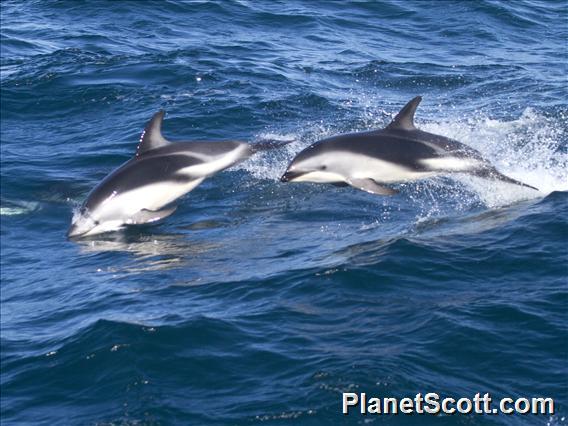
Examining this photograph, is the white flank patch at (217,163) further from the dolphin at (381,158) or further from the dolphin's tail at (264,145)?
the dolphin at (381,158)

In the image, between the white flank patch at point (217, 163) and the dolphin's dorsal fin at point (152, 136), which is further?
the white flank patch at point (217, 163)

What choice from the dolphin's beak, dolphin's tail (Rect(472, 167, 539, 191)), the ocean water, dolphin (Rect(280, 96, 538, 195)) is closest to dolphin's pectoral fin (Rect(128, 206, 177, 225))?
the ocean water

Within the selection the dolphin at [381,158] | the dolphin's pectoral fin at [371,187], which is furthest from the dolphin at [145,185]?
the dolphin's pectoral fin at [371,187]

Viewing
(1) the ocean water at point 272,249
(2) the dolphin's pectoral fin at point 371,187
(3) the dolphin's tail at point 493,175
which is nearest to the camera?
(1) the ocean water at point 272,249

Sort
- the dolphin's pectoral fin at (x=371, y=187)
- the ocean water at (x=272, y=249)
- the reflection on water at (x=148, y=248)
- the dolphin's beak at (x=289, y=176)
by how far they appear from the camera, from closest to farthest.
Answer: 1. the ocean water at (x=272, y=249)
2. the reflection on water at (x=148, y=248)
3. the dolphin's pectoral fin at (x=371, y=187)
4. the dolphin's beak at (x=289, y=176)

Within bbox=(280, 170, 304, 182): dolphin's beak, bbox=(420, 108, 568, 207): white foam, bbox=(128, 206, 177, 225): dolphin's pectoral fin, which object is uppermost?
bbox=(280, 170, 304, 182): dolphin's beak

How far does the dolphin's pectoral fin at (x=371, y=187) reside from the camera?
13766mm

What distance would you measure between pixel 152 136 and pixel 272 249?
8.20 feet

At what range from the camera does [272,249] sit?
13133mm

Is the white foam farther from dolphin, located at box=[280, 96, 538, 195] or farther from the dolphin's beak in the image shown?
the dolphin's beak

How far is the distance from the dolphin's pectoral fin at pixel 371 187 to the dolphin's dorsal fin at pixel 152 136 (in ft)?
8.80

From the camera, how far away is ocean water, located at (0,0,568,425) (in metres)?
9.43

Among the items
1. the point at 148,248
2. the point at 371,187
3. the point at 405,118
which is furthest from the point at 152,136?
the point at 405,118

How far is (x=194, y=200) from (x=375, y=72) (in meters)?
9.36
